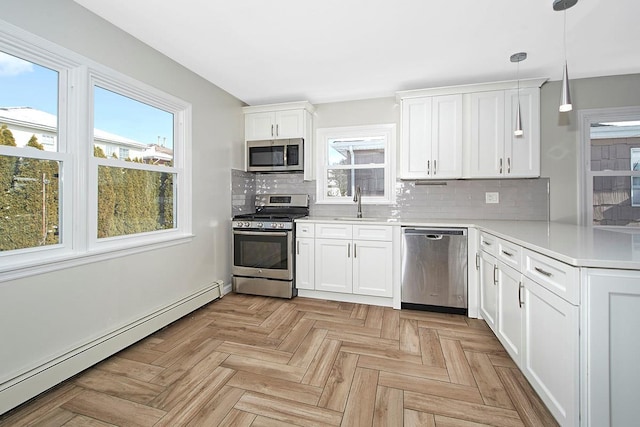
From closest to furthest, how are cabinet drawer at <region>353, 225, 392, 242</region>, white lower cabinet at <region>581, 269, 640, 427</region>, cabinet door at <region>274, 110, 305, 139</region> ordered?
1. white lower cabinet at <region>581, 269, 640, 427</region>
2. cabinet drawer at <region>353, 225, 392, 242</region>
3. cabinet door at <region>274, 110, 305, 139</region>

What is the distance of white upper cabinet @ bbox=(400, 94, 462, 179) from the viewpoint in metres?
3.10

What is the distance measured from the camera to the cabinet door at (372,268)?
3061 mm

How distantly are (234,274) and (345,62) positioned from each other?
2.58m

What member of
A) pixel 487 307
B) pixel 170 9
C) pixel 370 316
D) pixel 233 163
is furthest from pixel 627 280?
pixel 233 163

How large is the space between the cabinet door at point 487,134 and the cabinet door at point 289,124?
190cm

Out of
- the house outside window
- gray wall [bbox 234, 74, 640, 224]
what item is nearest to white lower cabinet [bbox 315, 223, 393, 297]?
gray wall [bbox 234, 74, 640, 224]

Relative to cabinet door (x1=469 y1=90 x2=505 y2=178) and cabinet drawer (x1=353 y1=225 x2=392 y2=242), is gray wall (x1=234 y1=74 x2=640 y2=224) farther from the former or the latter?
cabinet drawer (x1=353 y1=225 x2=392 y2=242)

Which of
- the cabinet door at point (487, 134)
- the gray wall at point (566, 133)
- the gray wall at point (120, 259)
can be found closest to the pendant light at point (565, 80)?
the cabinet door at point (487, 134)

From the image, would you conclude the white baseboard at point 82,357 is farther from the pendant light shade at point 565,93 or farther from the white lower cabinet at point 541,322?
the pendant light shade at point 565,93

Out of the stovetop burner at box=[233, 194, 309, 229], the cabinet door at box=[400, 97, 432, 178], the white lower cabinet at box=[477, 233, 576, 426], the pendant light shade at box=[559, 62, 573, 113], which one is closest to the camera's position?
the white lower cabinet at box=[477, 233, 576, 426]

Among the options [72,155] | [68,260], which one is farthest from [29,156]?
[68,260]

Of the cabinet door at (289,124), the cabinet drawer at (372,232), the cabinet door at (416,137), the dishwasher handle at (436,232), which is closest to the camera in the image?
the dishwasher handle at (436,232)

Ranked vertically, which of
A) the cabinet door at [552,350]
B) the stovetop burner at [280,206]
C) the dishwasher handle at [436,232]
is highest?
the stovetop burner at [280,206]

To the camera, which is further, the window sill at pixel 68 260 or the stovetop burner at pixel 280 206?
the stovetop burner at pixel 280 206
